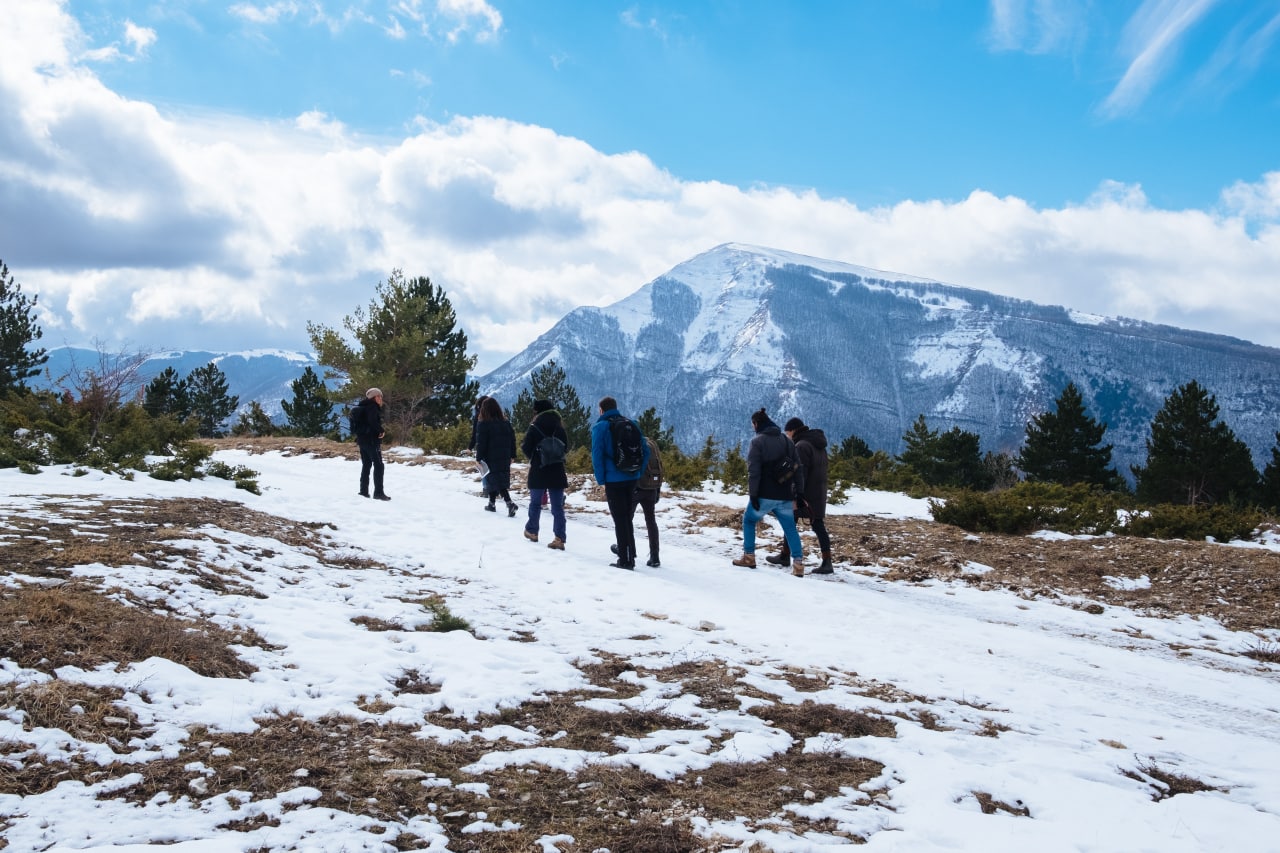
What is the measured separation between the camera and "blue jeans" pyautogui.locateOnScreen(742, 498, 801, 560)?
9969 mm

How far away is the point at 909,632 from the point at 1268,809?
3.76m

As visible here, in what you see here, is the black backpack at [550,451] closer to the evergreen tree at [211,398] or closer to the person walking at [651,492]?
the person walking at [651,492]

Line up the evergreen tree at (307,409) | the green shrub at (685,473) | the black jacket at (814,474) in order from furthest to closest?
the evergreen tree at (307,409)
the green shrub at (685,473)
the black jacket at (814,474)

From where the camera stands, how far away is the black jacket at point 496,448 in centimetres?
1291

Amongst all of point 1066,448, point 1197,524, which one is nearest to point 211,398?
point 1066,448

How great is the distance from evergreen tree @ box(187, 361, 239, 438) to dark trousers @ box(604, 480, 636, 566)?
50582 millimetres

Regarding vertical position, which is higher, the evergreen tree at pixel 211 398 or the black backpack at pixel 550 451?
the evergreen tree at pixel 211 398

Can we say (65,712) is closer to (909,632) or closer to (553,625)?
(553,625)

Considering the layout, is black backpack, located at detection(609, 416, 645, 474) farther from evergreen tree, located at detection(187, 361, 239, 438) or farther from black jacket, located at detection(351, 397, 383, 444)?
evergreen tree, located at detection(187, 361, 239, 438)

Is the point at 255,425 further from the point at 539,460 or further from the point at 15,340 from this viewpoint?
the point at 539,460

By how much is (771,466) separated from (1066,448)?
40.1 metres

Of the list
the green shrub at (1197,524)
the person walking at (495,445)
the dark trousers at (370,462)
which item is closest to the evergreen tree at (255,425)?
the dark trousers at (370,462)

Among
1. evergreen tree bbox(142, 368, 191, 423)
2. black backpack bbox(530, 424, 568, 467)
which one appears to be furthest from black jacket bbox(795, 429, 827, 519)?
evergreen tree bbox(142, 368, 191, 423)

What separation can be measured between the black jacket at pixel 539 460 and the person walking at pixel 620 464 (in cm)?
96
